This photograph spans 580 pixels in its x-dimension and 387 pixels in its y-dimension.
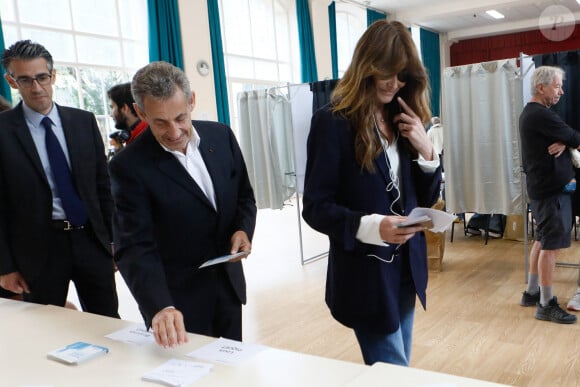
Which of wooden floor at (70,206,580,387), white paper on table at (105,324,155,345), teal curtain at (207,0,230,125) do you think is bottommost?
wooden floor at (70,206,580,387)

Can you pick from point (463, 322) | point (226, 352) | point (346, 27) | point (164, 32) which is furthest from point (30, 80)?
point (346, 27)

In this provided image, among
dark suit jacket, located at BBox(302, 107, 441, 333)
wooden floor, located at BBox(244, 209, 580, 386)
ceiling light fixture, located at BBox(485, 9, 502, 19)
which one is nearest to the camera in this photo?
dark suit jacket, located at BBox(302, 107, 441, 333)

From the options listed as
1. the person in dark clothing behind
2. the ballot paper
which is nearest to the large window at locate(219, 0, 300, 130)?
the person in dark clothing behind

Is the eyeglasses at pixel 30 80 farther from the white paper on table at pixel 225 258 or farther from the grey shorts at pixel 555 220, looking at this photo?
the grey shorts at pixel 555 220

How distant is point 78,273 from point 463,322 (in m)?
2.27

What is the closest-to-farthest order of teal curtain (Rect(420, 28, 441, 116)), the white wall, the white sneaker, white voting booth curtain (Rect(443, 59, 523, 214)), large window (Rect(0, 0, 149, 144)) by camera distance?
the white sneaker, white voting booth curtain (Rect(443, 59, 523, 214)), large window (Rect(0, 0, 149, 144)), the white wall, teal curtain (Rect(420, 28, 441, 116))

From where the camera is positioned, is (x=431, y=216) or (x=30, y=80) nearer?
(x=431, y=216)

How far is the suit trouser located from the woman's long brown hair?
1.17 m

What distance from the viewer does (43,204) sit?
6.43 ft

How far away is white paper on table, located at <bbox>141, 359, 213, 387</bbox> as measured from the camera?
1134 millimetres

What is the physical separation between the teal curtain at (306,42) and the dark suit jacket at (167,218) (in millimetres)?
7921

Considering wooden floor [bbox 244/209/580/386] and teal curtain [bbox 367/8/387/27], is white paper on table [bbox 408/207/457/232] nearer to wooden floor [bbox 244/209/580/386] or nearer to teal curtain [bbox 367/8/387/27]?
wooden floor [bbox 244/209/580/386]

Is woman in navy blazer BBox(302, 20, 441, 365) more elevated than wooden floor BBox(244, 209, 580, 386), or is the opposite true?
woman in navy blazer BBox(302, 20, 441, 365)

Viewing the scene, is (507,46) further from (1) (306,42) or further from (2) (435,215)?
(2) (435,215)
